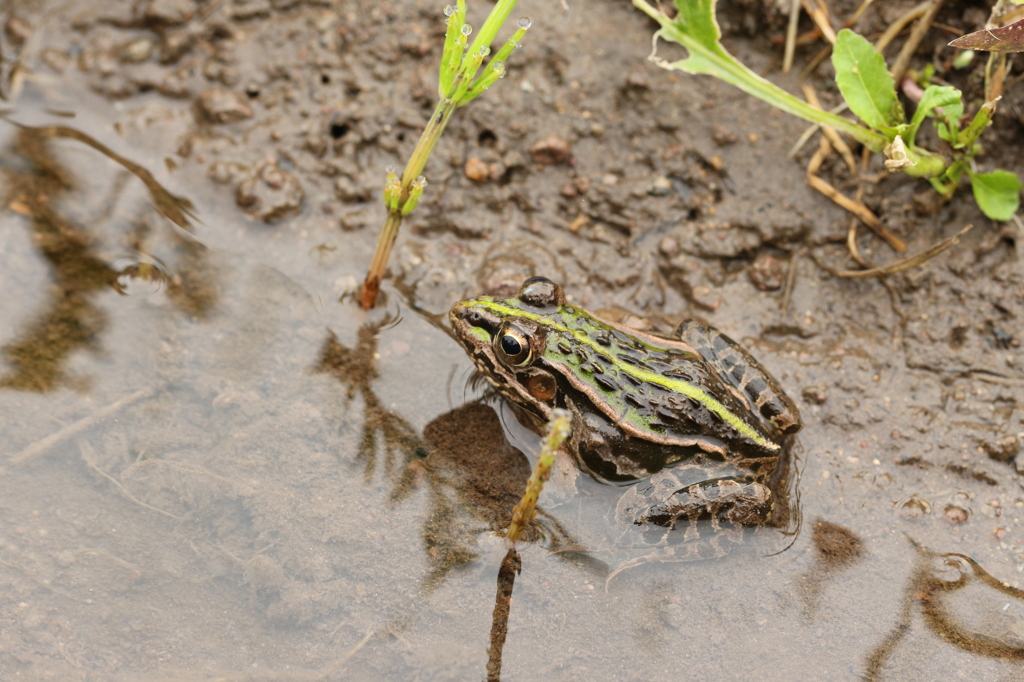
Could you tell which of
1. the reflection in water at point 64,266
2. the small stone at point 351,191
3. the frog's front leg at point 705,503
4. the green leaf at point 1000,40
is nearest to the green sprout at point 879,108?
the green leaf at point 1000,40

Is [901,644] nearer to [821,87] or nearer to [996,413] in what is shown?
[996,413]

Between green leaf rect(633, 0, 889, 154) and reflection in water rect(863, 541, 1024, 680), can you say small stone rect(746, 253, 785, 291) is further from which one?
reflection in water rect(863, 541, 1024, 680)

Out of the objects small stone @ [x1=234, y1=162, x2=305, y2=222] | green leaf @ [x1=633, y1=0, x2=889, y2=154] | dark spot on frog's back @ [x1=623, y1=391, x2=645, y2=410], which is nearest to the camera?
dark spot on frog's back @ [x1=623, y1=391, x2=645, y2=410]

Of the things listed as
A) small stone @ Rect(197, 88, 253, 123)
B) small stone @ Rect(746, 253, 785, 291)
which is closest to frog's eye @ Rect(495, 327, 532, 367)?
small stone @ Rect(746, 253, 785, 291)

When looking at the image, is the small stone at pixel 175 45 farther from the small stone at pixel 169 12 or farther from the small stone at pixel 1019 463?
the small stone at pixel 1019 463

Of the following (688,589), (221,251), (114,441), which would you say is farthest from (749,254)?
(114,441)

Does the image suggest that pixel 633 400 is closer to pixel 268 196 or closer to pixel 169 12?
pixel 268 196
